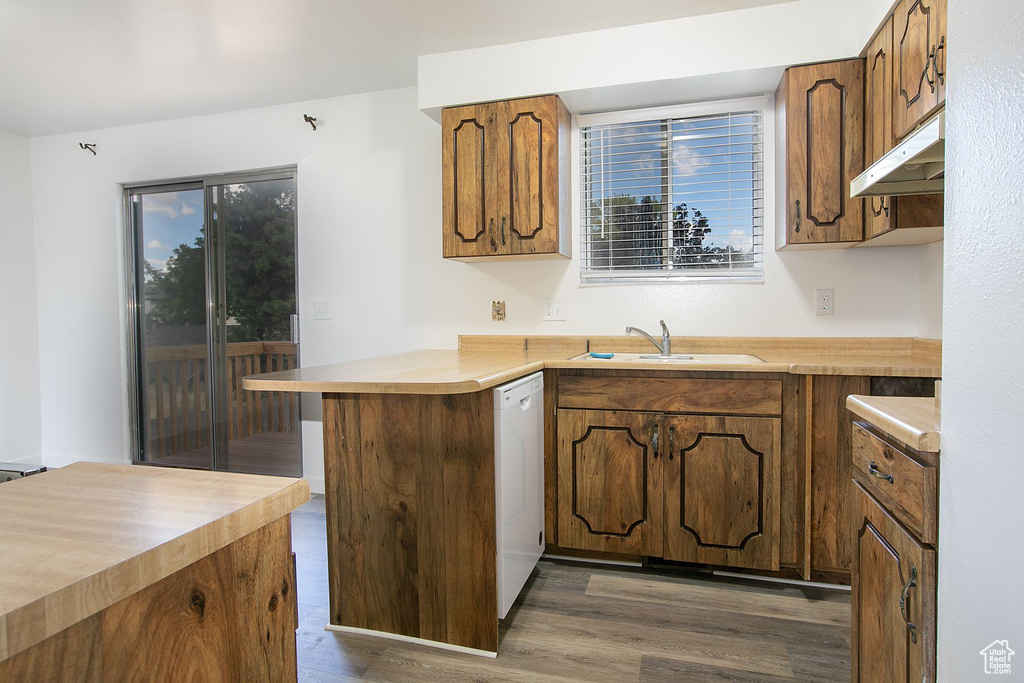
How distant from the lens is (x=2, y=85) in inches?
134

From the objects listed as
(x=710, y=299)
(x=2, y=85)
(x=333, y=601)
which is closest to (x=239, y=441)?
(x=333, y=601)

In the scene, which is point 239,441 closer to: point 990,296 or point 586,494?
point 586,494

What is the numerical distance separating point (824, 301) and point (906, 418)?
1918 mm

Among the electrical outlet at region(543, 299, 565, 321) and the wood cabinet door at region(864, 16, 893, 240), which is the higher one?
the wood cabinet door at region(864, 16, 893, 240)

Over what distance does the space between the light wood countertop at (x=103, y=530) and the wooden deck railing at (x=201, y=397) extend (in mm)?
3111

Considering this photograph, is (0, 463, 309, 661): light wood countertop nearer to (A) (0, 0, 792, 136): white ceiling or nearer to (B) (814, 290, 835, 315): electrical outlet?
(A) (0, 0, 792, 136): white ceiling

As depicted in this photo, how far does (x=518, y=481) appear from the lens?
217cm

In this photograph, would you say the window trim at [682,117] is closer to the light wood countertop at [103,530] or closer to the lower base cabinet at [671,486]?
the lower base cabinet at [671,486]

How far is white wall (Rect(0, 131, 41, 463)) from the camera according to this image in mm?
4184

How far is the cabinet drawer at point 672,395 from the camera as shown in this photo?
240 cm

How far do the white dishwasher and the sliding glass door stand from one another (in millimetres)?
1915

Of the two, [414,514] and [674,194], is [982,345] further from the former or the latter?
[674,194]

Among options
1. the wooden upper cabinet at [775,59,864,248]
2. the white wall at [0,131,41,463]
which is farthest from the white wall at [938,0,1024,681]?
the white wall at [0,131,41,463]

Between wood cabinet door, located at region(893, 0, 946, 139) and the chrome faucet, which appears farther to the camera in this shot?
the chrome faucet
